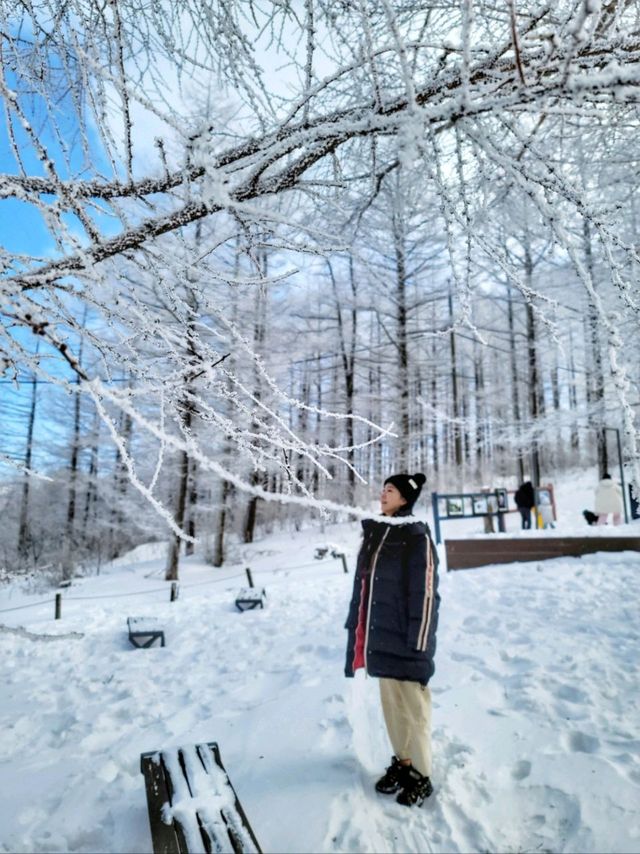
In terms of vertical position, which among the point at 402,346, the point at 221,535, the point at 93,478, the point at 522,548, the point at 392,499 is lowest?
the point at 221,535

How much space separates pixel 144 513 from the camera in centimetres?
1286

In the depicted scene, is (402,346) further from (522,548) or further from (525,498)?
(522,548)

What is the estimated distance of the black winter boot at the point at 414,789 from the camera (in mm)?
2205

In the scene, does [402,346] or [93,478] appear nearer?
[402,346]

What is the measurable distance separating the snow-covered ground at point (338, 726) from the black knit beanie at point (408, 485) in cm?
136

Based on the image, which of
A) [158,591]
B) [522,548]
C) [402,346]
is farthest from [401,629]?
[402,346]

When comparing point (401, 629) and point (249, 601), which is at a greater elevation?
point (401, 629)

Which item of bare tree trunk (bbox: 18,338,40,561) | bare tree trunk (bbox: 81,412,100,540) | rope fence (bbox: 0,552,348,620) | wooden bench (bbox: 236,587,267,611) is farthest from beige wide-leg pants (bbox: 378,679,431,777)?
bare tree trunk (bbox: 18,338,40,561)

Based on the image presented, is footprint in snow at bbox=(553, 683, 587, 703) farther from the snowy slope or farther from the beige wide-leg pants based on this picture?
the beige wide-leg pants

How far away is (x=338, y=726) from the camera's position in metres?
2.91

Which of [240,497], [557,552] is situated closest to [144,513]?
[240,497]

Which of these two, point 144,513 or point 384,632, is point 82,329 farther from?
point 144,513

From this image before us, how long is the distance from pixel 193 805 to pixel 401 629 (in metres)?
1.20

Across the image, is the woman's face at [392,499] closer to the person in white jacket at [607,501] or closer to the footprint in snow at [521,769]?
the footprint in snow at [521,769]
